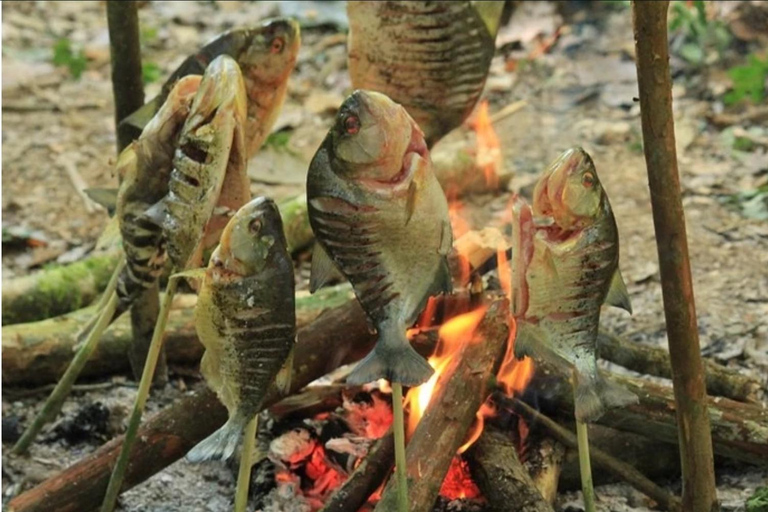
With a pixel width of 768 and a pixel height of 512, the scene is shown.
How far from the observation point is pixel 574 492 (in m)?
3.06

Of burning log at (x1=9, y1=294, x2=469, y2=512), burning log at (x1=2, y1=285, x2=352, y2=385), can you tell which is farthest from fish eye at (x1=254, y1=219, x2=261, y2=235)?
burning log at (x1=2, y1=285, x2=352, y2=385)

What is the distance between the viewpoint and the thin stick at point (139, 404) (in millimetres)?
2627

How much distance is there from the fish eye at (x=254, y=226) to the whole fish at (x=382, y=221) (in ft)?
0.40

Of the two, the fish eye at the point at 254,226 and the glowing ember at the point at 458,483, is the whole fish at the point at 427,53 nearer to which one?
the glowing ember at the point at 458,483

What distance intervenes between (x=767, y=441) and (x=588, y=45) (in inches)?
177

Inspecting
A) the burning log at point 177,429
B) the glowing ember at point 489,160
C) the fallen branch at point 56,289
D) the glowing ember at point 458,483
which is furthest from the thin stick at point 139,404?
the glowing ember at point 489,160

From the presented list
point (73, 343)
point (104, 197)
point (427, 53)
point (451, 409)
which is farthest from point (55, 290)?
point (451, 409)

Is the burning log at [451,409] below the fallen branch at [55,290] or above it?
above

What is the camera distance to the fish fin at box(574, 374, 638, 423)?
2.30m

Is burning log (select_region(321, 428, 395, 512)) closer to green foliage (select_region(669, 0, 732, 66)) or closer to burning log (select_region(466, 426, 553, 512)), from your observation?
burning log (select_region(466, 426, 553, 512))

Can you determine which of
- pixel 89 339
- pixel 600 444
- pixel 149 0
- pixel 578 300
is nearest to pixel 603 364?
pixel 600 444

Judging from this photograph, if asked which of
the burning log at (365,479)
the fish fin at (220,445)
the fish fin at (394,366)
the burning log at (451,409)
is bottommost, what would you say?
the burning log at (365,479)

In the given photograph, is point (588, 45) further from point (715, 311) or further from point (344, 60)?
point (715, 311)

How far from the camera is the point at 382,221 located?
226 cm
